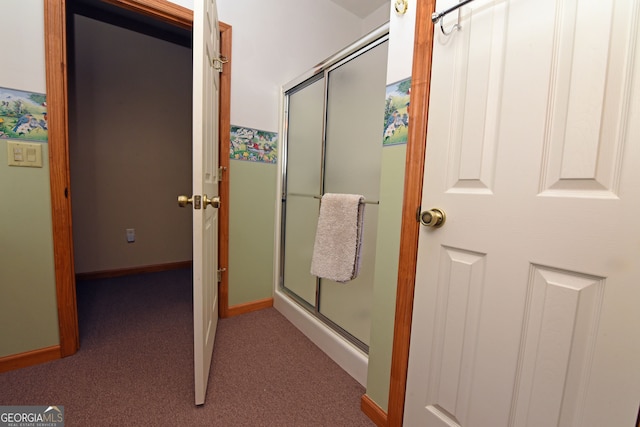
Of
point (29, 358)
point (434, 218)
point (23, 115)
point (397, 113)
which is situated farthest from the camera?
point (29, 358)

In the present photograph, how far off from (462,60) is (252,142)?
141 centimetres

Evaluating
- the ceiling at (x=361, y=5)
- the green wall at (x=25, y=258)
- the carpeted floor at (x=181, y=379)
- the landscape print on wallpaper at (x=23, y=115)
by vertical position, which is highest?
the ceiling at (x=361, y=5)

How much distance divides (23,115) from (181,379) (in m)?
1.39

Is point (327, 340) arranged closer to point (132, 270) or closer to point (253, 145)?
point (253, 145)

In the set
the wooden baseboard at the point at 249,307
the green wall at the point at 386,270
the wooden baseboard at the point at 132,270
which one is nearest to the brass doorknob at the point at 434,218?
the green wall at the point at 386,270

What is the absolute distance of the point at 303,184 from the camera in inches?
72.7

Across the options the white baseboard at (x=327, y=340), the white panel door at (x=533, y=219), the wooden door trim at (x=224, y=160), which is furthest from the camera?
the wooden door trim at (x=224, y=160)

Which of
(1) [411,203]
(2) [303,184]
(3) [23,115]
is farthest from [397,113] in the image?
(3) [23,115]

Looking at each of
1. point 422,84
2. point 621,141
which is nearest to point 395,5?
point 422,84

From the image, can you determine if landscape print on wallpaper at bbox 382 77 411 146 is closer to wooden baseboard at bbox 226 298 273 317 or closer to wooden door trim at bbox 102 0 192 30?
wooden door trim at bbox 102 0 192 30

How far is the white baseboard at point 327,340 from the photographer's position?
→ 131 cm

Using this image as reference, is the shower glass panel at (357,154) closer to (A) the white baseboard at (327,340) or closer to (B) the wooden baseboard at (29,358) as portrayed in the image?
(A) the white baseboard at (327,340)

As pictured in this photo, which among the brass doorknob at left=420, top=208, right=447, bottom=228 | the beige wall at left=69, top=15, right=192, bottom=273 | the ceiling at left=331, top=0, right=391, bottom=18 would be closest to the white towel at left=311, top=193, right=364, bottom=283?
the brass doorknob at left=420, top=208, right=447, bottom=228

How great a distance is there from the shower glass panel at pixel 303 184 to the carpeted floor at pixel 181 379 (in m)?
0.33
